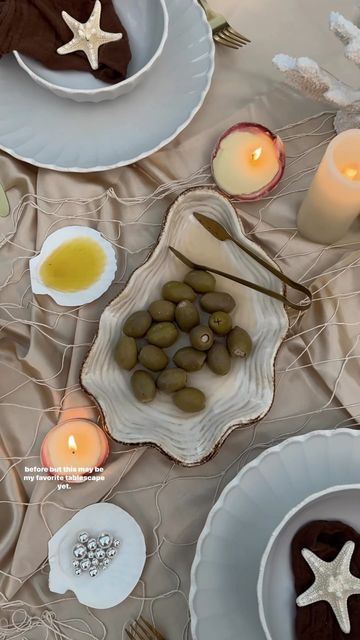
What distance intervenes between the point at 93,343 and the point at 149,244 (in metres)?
0.13

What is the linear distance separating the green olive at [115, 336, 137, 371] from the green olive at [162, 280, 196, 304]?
0.05m

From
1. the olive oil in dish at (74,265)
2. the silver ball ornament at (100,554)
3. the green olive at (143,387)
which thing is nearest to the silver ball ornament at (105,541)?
the silver ball ornament at (100,554)

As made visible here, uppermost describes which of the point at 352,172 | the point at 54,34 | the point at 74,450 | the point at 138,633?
the point at 54,34

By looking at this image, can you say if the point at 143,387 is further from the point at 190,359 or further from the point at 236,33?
the point at 236,33

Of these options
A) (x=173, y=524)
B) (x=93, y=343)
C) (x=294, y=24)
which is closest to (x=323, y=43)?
(x=294, y=24)

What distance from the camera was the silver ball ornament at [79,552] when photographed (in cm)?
51

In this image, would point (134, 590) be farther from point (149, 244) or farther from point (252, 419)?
point (149, 244)

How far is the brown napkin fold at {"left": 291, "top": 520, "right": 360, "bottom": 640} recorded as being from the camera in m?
0.39

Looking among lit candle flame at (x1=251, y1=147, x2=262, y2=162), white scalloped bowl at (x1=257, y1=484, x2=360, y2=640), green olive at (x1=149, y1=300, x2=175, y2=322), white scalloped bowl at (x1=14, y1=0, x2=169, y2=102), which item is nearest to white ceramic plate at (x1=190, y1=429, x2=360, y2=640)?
white scalloped bowl at (x1=257, y1=484, x2=360, y2=640)

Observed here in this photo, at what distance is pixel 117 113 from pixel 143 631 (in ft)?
1.60

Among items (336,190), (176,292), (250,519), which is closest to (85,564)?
(250,519)

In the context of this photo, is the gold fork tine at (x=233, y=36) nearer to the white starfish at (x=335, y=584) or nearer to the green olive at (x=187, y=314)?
the green olive at (x=187, y=314)

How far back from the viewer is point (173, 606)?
513 mm

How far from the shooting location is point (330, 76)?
1.79 feet
